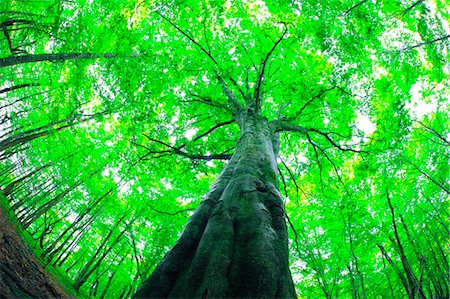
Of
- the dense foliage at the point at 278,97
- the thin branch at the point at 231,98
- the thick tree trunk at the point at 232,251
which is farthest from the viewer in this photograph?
the thin branch at the point at 231,98

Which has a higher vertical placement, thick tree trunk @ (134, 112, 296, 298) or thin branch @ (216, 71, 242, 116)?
thin branch @ (216, 71, 242, 116)

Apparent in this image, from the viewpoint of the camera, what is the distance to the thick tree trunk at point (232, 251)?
1.57 metres

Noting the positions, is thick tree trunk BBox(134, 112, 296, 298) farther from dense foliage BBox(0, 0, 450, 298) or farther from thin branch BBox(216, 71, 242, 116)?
thin branch BBox(216, 71, 242, 116)

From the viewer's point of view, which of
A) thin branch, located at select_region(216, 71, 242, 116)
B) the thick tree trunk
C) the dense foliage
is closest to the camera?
the thick tree trunk

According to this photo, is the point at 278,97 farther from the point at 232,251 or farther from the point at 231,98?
the point at 232,251

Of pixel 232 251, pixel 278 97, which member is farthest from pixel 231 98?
pixel 232 251

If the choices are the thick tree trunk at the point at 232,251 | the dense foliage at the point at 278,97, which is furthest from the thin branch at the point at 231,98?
the thick tree trunk at the point at 232,251

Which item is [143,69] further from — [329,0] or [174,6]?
[329,0]

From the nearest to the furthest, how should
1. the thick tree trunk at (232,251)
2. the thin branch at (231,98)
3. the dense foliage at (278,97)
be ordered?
the thick tree trunk at (232,251) < the dense foliage at (278,97) < the thin branch at (231,98)

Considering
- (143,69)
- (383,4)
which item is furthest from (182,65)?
(383,4)

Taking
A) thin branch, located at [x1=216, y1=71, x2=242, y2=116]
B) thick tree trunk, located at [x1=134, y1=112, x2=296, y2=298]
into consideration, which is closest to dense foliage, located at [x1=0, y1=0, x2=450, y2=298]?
thin branch, located at [x1=216, y1=71, x2=242, y2=116]

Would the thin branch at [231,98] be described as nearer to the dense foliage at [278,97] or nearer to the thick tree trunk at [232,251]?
the dense foliage at [278,97]

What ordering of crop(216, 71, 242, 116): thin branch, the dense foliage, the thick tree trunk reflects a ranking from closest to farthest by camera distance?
the thick tree trunk, the dense foliage, crop(216, 71, 242, 116): thin branch

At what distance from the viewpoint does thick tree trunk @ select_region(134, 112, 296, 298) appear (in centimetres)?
157
